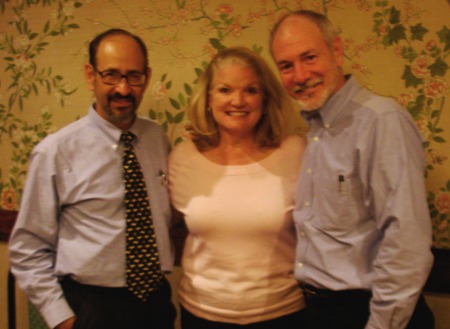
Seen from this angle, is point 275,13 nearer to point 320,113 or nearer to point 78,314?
point 320,113

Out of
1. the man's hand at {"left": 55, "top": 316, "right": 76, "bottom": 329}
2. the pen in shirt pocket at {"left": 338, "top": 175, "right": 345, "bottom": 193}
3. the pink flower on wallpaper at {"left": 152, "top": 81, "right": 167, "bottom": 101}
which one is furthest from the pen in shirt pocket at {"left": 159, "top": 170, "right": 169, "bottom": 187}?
the pen in shirt pocket at {"left": 338, "top": 175, "right": 345, "bottom": 193}

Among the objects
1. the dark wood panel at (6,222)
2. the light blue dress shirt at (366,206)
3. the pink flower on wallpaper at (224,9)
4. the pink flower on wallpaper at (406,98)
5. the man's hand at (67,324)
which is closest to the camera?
the light blue dress shirt at (366,206)

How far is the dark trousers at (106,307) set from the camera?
4.79 ft

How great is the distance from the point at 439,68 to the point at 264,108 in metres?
0.62

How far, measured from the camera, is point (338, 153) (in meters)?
1.26

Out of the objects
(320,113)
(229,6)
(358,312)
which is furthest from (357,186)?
(229,6)

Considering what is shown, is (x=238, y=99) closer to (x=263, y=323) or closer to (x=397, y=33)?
(x=397, y=33)

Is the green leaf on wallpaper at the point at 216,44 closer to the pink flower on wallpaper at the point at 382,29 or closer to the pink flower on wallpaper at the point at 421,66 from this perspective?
the pink flower on wallpaper at the point at 382,29

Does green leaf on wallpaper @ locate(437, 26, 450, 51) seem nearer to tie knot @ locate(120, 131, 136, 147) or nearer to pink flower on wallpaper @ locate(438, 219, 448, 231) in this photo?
pink flower on wallpaper @ locate(438, 219, 448, 231)

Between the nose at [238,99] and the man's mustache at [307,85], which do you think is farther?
the nose at [238,99]

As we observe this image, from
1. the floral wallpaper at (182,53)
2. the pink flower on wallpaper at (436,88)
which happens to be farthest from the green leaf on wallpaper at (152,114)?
the pink flower on wallpaper at (436,88)

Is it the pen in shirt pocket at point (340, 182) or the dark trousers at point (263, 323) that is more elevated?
the pen in shirt pocket at point (340, 182)

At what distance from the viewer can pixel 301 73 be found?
130 centimetres

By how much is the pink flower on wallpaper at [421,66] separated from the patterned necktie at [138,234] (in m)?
1.04
